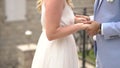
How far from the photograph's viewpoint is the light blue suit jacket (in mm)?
2162

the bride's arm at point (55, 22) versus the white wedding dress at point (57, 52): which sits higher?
the bride's arm at point (55, 22)

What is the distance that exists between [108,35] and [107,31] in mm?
42

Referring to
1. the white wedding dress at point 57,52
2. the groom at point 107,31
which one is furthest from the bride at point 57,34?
the groom at point 107,31

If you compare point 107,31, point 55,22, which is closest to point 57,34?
point 55,22

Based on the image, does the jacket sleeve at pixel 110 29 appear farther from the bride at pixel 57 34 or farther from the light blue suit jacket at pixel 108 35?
the bride at pixel 57 34

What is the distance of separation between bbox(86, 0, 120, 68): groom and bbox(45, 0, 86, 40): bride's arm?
0.37ft

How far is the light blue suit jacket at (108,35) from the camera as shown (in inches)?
85.1

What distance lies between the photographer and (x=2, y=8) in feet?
25.6

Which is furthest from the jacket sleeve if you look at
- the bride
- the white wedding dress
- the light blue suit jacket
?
the white wedding dress

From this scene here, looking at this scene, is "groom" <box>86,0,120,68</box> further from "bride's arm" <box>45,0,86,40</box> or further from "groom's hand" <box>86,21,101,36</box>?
"bride's arm" <box>45,0,86,40</box>

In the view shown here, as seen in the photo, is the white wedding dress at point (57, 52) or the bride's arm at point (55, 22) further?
the white wedding dress at point (57, 52)

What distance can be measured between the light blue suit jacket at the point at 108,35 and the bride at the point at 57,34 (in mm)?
141

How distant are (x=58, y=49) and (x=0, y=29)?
5.72 m

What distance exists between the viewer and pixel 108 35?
7.20 ft
